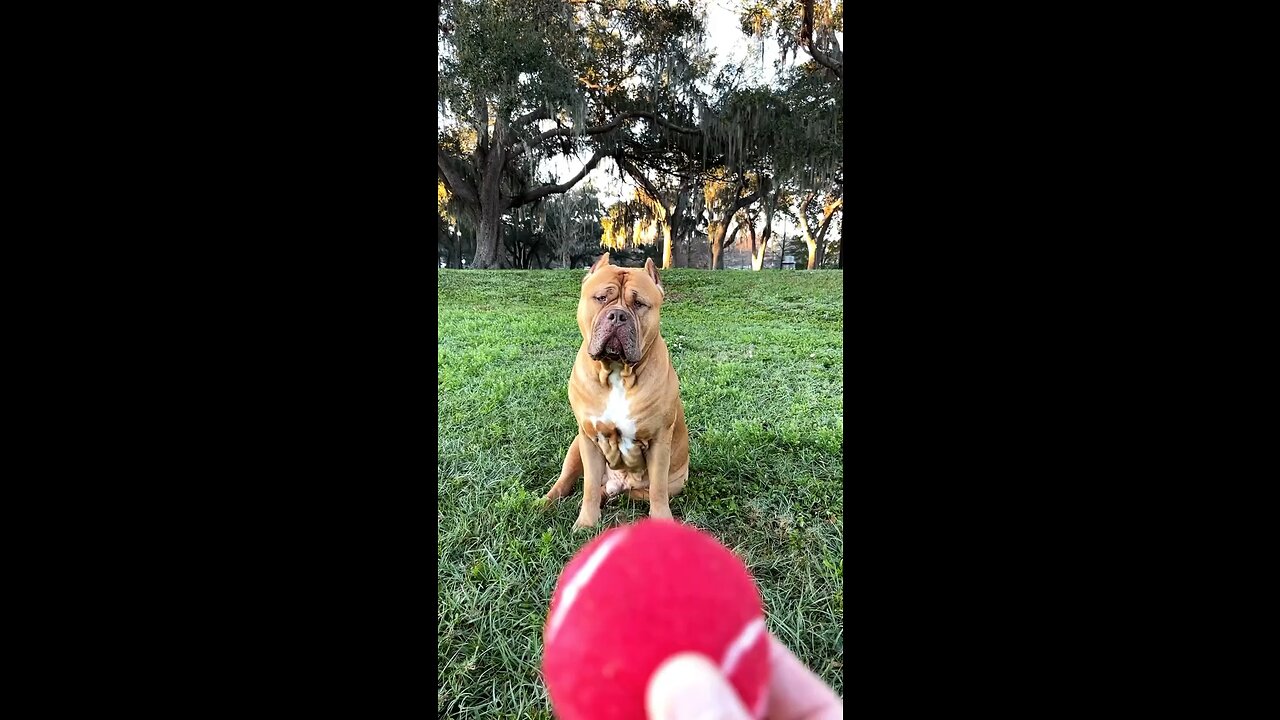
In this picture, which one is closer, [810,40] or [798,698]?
[798,698]

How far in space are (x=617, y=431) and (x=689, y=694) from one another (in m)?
1.26

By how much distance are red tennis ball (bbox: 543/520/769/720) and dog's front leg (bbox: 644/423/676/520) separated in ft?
3.83

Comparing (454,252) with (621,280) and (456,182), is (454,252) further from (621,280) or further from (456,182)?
(621,280)

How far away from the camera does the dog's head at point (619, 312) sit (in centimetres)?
154

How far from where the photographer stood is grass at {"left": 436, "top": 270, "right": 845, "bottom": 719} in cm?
143

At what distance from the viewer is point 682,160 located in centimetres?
321

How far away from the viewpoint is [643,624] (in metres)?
0.50

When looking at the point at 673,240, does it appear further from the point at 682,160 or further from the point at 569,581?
A: the point at 569,581

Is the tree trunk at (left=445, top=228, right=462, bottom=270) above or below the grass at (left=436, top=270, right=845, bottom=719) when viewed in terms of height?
above

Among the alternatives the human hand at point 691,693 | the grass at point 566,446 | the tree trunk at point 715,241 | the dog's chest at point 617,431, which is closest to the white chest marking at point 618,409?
the dog's chest at point 617,431

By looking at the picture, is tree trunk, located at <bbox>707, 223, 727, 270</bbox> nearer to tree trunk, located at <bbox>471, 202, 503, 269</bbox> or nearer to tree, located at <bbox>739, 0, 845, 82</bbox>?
tree, located at <bbox>739, 0, 845, 82</bbox>

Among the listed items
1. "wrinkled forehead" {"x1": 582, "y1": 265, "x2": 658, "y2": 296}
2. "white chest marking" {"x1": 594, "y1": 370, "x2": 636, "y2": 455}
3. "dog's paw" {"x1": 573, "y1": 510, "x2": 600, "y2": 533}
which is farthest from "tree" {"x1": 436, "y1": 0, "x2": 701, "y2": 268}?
"dog's paw" {"x1": 573, "y1": 510, "x2": 600, "y2": 533}

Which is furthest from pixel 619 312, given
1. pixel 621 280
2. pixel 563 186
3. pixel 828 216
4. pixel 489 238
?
pixel 828 216
